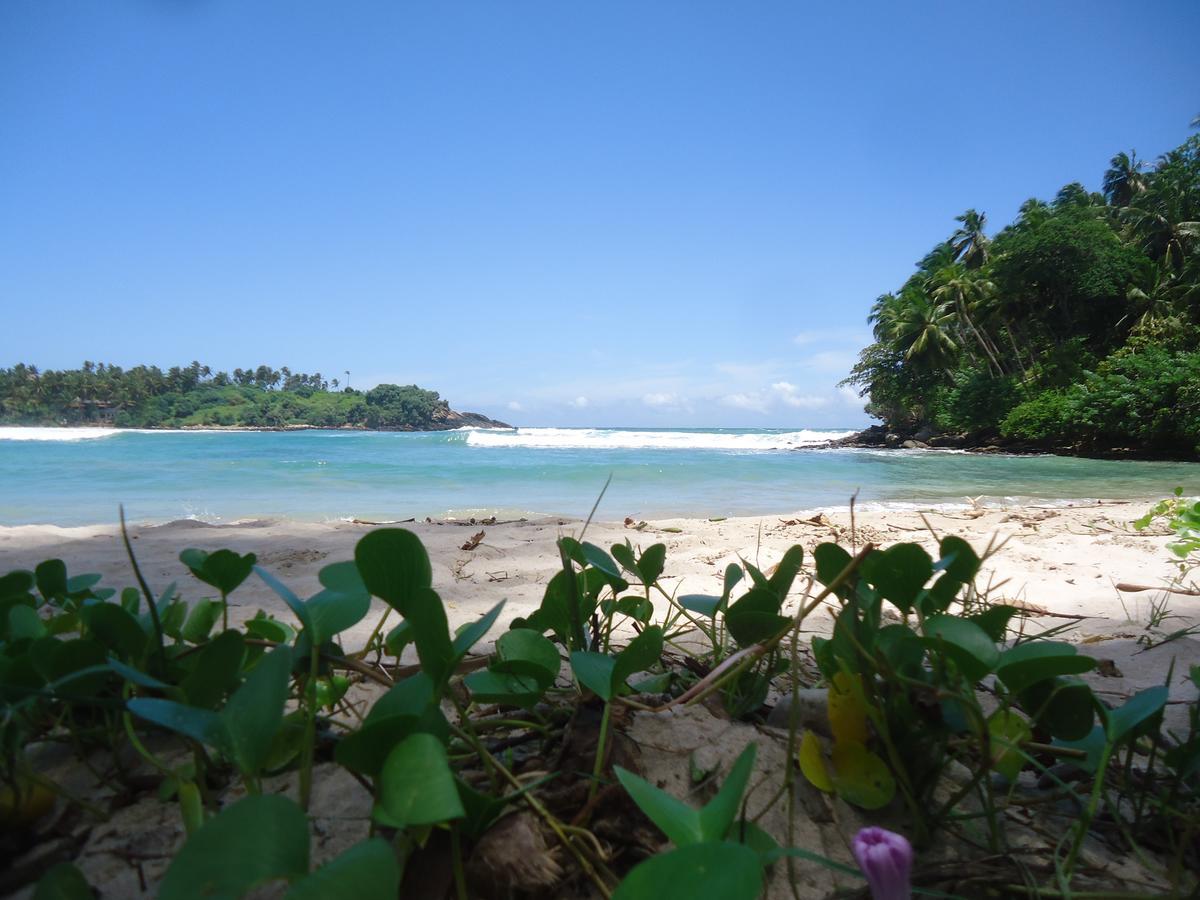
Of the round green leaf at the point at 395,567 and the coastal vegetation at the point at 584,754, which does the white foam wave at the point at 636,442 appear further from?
the round green leaf at the point at 395,567

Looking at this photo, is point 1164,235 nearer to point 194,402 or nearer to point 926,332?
point 926,332

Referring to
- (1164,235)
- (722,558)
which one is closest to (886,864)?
(722,558)

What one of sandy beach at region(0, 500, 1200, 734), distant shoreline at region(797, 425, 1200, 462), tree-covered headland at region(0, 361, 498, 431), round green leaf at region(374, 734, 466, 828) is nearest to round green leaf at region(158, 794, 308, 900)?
round green leaf at region(374, 734, 466, 828)

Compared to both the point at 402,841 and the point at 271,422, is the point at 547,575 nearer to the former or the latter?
the point at 402,841

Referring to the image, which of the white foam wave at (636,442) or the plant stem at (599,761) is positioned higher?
the white foam wave at (636,442)

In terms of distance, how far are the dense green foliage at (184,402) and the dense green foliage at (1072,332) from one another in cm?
4237

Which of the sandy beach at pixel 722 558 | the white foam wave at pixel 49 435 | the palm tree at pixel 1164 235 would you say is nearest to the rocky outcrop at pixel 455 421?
the white foam wave at pixel 49 435

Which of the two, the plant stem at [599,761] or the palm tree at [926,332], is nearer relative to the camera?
the plant stem at [599,761]

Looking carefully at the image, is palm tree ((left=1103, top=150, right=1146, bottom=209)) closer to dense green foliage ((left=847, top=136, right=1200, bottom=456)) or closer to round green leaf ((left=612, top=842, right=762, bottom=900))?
dense green foliage ((left=847, top=136, right=1200, bottom=456))

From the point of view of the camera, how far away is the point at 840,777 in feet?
1.80

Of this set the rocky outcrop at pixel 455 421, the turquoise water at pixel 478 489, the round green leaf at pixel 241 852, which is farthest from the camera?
the rocky outcrop at pixel 455 421

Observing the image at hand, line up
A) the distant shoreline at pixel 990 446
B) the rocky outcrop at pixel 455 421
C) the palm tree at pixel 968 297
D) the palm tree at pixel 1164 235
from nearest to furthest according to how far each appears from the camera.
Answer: the distant shoreline at pixel 990 446, the palm tree at pixel 1164 235, the palm tree at pixel 968 297, the rocky outcrop at pixel 455 421

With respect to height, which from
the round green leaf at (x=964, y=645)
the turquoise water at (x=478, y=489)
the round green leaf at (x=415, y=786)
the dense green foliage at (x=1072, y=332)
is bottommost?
the turquoise water at (x=478, y=489)

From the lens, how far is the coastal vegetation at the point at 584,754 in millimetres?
379
